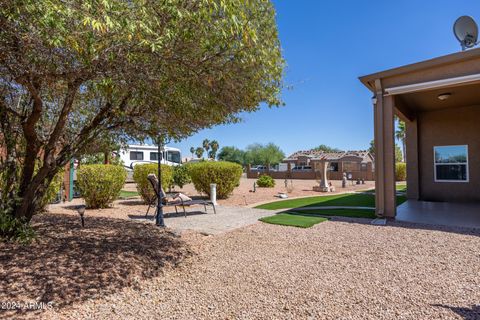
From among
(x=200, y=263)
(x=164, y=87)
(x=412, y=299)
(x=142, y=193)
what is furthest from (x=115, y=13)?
(x=142, y=193)

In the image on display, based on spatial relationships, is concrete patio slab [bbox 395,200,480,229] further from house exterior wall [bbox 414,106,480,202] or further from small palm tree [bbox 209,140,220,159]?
small palm tree [bbox 209,140,220,159]

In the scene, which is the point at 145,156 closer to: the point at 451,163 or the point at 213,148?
the point at 451,163

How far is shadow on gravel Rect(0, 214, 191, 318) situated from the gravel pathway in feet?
0.83

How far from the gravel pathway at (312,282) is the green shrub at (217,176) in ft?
20.9

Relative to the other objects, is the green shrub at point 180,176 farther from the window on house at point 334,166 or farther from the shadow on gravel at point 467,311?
the window on house at point 334,166

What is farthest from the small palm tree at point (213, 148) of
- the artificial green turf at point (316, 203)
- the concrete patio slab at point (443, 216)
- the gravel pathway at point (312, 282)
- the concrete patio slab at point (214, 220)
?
the gravel pathway at point (312, 282)

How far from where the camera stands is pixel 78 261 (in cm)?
414

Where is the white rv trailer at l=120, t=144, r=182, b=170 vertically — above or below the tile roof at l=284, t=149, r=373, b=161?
below

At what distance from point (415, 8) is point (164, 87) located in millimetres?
9323

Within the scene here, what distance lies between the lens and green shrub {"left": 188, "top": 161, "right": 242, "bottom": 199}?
39.9 feet

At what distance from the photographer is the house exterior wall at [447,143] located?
10938 millimetres

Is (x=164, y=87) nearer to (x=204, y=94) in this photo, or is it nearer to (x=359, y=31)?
(x=204, y=94)

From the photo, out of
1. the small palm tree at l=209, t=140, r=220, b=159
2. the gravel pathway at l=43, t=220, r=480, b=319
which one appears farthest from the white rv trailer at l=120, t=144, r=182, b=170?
the small palm tree at l=209, t=140, r=220, b=159

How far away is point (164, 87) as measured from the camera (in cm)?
403
